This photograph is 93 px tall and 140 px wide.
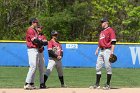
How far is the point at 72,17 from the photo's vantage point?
4044 cm

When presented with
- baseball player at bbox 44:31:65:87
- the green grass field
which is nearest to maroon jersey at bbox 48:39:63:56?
baseball player at bbox 44:31:65:87

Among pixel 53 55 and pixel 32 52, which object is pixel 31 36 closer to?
pixel 32 52

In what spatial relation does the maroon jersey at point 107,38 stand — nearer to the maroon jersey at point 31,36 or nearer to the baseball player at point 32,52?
the baseball player at point 32,52

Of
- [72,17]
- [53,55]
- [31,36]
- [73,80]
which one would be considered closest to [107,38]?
[53,55]

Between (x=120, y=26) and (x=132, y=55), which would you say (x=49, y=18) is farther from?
(x=132, y=55)

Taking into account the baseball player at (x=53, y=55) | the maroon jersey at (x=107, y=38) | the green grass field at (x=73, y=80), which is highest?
the maroon jersey at (x=107, y=38)

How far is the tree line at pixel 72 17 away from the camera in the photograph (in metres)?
40.0

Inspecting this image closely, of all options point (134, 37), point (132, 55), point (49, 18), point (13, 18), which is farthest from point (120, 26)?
point (132, 55)

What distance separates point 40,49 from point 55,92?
1584 millimetres

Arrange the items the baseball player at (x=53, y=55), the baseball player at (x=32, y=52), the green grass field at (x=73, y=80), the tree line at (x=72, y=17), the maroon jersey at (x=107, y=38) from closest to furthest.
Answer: the baseball player at (x=32, y=52), the maroon jersey at (x=107, y=38), the baseball player at (x=53, y=55), the green grass field at (x=73, y=80), the tree line at (x=72, y=17)

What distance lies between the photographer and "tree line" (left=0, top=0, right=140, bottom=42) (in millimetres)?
40000

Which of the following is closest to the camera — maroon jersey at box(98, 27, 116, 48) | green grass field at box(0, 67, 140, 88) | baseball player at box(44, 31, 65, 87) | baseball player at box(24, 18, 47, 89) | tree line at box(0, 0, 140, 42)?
baseball player at box(24, 18, 47, 89)

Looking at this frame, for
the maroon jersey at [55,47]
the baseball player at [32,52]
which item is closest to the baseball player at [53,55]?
the maroon jersey at [55,47]

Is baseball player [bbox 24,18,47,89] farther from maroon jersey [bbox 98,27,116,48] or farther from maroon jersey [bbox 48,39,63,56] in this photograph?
maroon jersey [bbox 98,27,116,48]
